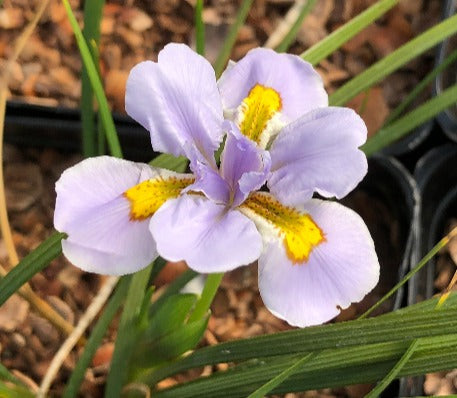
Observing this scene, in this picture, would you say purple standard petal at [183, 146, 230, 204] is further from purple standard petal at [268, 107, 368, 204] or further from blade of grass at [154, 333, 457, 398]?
blade of grass at [154, 333, 457, 398]

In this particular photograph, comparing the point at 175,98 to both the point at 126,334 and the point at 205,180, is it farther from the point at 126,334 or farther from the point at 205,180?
the point at 126,334

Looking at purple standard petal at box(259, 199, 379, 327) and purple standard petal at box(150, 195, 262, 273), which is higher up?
purple standard petal at box(150, 195, 262, 273)

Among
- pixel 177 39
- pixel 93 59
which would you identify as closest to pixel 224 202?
pixel 93 59

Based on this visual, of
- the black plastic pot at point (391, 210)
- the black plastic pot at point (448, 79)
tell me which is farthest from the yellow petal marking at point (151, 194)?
the black plastic pot at point (448, 79)

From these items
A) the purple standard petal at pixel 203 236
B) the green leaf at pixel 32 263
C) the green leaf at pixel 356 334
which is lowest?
the green leaf at pixel 356 334

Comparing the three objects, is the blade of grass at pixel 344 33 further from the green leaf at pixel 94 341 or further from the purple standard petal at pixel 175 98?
the green leaf at pixel 94 341

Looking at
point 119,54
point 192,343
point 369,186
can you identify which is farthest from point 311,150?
point 119,54

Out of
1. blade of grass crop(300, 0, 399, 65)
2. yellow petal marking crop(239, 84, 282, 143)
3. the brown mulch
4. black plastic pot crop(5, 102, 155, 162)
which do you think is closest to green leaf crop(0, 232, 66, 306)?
yellow petal marking crop(239, 84, 282, 143)
